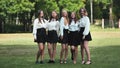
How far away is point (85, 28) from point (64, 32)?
98 centimetres

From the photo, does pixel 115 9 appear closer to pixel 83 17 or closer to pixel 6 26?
pixel 6 26

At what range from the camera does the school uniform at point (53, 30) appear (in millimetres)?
18719

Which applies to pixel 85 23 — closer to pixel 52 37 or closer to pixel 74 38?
pixel 74 38

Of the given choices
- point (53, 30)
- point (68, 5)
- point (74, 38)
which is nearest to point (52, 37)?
point (53, 30)

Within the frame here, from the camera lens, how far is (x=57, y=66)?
17.4m

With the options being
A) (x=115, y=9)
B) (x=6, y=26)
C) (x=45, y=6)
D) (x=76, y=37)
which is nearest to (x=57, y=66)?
(x=76, y=37)

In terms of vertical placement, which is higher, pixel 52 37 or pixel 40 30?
pixel 40 30

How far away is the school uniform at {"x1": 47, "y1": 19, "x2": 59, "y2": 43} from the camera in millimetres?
18719

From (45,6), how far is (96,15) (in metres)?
38.9

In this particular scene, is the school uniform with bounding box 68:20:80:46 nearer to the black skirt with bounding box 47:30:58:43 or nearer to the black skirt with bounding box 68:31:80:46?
the black skirt with bounding box 68:31:80:46

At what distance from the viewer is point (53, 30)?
61.7 ft

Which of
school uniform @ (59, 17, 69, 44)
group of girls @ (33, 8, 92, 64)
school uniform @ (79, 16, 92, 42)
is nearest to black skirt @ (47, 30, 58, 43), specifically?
group of girls @ (33, 8, 92, 64)

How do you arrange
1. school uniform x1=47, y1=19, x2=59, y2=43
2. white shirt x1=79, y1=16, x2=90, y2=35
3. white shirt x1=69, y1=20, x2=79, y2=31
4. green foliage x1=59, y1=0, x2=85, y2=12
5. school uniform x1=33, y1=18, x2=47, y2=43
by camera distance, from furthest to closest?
green foliage x1=59, y1=0, x2=85, y2=12
school uniform x1=47, y1=19, x2=59, y2=43
school uniform x1=33, y1=18, x2=47, y2=43
white shirt x1=69, y1=20, x2=79, y2=31
white shirt x1=79, y1=16, x2=90, y2=35

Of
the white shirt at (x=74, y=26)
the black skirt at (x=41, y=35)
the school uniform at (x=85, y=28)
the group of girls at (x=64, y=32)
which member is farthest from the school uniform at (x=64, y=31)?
the black skirt at (x=41, y=35)
